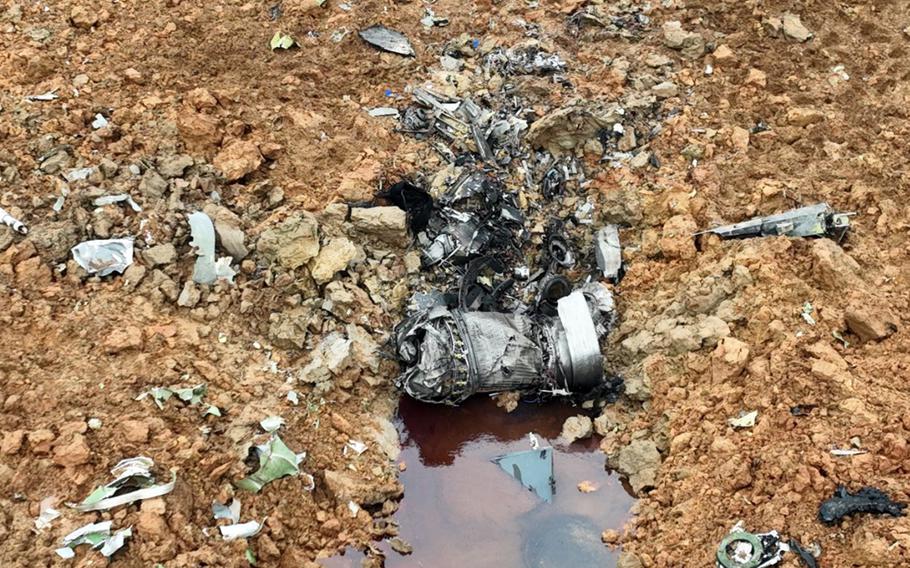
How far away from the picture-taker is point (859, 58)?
5.95m

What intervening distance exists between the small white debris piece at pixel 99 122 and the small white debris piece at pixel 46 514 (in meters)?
2.68

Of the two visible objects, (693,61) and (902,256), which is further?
(693,61)

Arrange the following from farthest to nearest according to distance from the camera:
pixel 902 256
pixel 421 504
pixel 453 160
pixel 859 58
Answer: pixel 859 58
pixel 453 160
pixel 902 256
pixel 421 504

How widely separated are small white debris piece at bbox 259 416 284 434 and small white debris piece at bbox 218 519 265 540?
54cm

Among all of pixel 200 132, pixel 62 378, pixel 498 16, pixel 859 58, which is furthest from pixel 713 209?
pixel 62 378

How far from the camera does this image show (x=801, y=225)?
15.8ft

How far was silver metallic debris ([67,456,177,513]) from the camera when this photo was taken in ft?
11.9

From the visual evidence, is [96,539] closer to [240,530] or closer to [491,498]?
[240,530]

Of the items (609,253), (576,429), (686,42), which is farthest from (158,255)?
(686,42)

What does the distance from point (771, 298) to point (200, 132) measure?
13.2 ft

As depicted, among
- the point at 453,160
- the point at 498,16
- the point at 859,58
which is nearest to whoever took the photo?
the point at 453,160

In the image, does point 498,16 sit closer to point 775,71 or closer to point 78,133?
point 775,71

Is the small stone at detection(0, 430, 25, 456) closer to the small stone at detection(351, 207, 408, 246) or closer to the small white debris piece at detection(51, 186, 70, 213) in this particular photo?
the small white debris piece at detection(51, 186, 70, 213)

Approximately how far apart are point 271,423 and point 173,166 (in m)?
2.00
